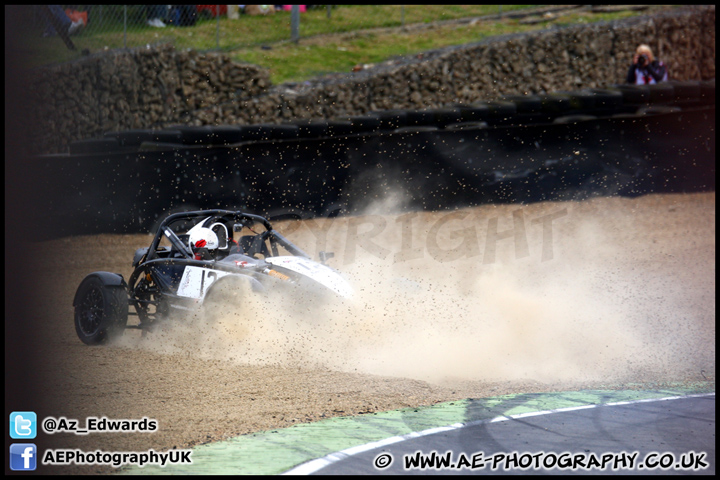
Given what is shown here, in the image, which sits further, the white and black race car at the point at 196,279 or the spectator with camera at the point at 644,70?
the spectator with camera at the point at 644,70

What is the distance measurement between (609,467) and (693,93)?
29.1 ft

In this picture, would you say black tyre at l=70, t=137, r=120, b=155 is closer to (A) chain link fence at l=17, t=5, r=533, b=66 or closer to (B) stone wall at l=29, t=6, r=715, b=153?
(B) stone wall at l=29, t=6, r=715, b=153

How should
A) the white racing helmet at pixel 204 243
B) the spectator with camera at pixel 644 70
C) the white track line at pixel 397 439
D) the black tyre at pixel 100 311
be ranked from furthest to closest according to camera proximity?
the spectator with camera at pixel 644 70
the white racing helmet at pixel 204 243
the black tyre at pixel 100 311
the white track line at pixel 397 439

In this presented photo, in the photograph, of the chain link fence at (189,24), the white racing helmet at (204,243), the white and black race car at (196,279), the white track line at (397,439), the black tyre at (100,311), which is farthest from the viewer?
the chain link fence at (189,24)

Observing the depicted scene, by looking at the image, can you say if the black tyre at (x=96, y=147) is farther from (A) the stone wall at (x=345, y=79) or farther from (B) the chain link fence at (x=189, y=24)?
(B) the chain link fence at (x=189, y=24)

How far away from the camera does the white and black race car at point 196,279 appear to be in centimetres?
753

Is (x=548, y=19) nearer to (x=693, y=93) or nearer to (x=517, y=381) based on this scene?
(x=693, y=93)

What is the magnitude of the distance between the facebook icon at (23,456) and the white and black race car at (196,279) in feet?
9.72

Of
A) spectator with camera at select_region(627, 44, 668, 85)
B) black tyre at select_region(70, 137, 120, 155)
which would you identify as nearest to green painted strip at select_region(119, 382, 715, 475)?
black tyre at select_region(70, 137, 120, 155)

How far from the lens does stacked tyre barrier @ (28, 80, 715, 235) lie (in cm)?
A: 1115

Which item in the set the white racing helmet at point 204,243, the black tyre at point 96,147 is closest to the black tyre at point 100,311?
the white racing helmet at point 204,243

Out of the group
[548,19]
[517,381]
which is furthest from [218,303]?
[548,19]

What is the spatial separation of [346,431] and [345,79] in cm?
1114

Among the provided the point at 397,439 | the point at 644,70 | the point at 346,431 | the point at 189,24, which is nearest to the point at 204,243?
the point at 346,431
